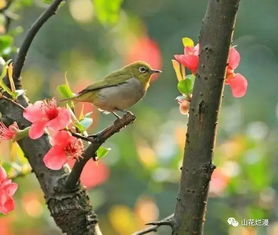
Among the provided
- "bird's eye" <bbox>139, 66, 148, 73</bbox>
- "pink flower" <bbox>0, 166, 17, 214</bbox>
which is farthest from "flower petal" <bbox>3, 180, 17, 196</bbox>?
"bird's eye" <bbox>139, 66, 148, 73</bbox>

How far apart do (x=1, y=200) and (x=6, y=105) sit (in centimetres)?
24

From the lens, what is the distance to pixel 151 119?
4.06 meters

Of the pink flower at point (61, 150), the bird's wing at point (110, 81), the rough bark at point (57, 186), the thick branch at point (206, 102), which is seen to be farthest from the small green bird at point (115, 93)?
the thick branch at point (206, 102)

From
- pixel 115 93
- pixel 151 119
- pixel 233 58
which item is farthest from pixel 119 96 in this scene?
pixel 151 119

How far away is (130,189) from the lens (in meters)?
4.32

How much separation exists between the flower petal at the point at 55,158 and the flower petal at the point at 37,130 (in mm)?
50

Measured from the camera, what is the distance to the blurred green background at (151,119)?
247cm

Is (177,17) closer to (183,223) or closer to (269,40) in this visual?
(269,40)

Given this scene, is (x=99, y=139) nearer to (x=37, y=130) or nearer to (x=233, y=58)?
(x=37, y=130)

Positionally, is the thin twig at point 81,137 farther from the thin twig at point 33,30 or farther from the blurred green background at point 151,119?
the blurred green background at point 151,119

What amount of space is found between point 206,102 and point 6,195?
0.38 m

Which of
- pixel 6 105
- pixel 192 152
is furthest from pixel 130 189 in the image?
pixel 192 152

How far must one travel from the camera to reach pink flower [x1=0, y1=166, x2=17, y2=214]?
1.38 m

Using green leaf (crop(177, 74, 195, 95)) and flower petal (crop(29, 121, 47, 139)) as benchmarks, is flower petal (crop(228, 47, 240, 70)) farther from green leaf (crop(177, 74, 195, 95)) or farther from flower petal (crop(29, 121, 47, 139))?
flower petal (crop(29, 121, 47, 139))
